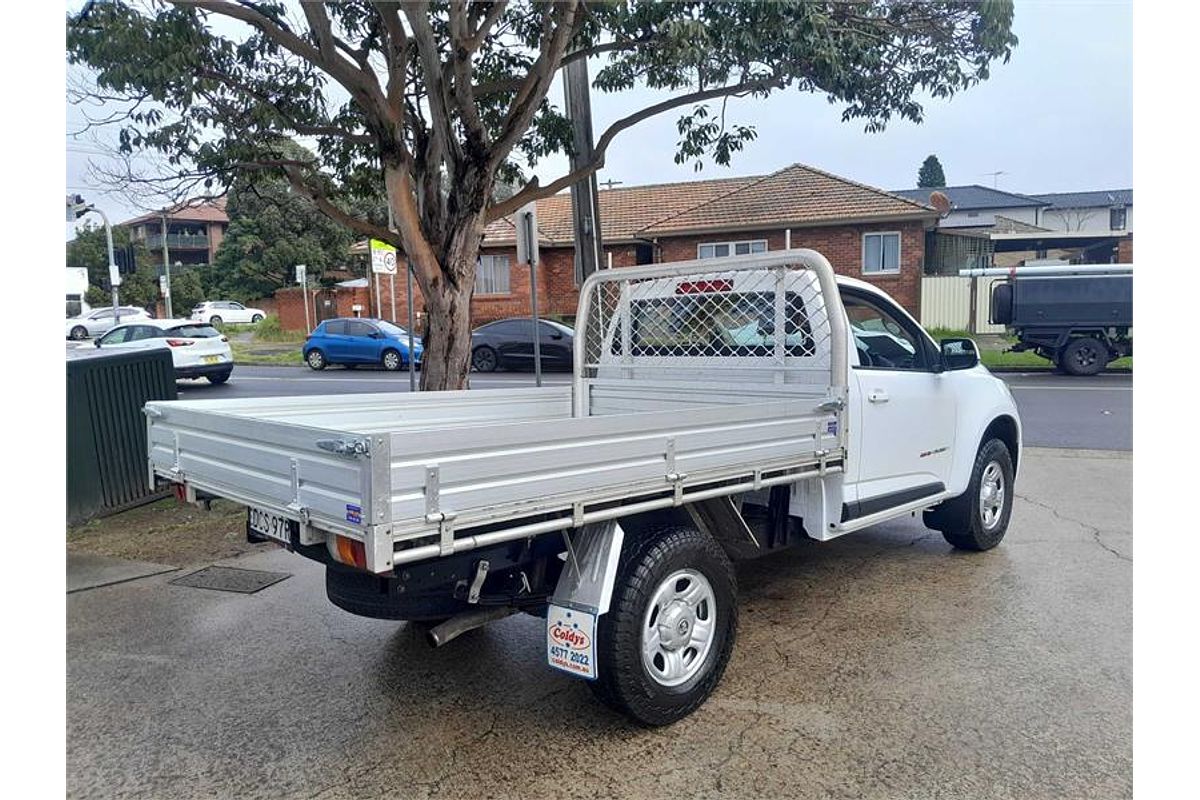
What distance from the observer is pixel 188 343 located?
18531 mm

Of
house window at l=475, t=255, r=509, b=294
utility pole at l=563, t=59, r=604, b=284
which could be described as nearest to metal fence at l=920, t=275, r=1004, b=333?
house window at l=475, t=255, r=509, b=294

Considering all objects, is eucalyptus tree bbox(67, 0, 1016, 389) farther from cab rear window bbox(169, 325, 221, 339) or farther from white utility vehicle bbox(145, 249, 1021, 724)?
cab rear window bbox(169, 325, 221, 339)

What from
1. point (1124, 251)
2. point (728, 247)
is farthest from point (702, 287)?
point (1124, 251)

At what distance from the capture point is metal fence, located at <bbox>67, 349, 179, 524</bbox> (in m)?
7.12

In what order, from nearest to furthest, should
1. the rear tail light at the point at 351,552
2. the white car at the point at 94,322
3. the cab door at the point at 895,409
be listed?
the rear tail light at the point at 351,552 → the cab door at the point at 895,409 → the white car at the point at 94,322

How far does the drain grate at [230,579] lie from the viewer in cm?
568

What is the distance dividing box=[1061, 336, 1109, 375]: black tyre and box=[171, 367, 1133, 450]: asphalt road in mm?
256

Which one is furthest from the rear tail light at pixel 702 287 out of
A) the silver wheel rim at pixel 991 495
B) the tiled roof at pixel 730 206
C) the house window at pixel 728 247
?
the house window at pixel 728 247

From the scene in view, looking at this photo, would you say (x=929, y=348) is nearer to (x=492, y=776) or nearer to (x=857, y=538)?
(x=857, y=538)

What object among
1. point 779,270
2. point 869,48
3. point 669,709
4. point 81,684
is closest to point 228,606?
point 81,684

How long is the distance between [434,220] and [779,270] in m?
4.52

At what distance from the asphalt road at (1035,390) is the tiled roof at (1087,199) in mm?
38867

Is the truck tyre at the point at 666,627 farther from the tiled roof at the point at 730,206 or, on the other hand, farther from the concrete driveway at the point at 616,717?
the tiled roof at the point at 730,206

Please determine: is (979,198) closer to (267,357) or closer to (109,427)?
(267,357)
